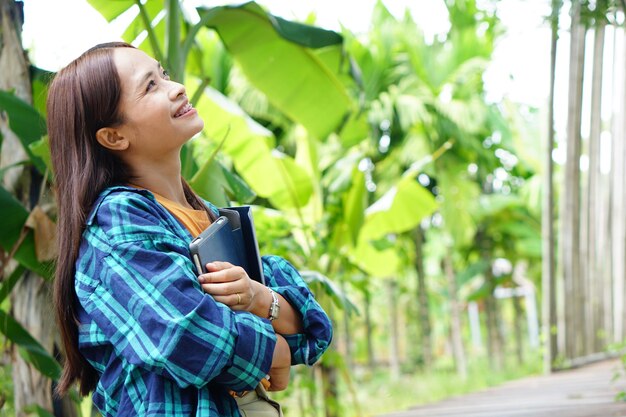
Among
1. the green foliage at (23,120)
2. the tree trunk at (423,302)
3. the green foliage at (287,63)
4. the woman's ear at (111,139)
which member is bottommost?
the tree trunk at (423,302)

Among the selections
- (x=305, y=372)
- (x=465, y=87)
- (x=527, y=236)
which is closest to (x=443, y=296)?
(x=527, y=236)

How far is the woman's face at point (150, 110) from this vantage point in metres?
1.60

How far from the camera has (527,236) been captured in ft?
49.7

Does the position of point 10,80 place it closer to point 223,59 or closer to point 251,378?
point 251,378

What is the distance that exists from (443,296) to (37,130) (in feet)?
60.7

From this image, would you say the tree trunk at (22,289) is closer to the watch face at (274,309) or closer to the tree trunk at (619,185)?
the watch face at (274,309)

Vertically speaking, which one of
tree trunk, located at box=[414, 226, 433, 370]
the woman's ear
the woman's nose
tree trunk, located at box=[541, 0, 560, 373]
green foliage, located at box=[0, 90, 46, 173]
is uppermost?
green foliage, located at box=[0, 90, 46, 173]

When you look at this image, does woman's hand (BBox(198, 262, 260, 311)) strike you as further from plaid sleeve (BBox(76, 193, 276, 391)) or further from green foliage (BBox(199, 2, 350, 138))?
green foliage (BBox(199, 2, 350, 138))

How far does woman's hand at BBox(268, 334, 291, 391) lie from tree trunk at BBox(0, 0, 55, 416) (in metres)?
1.70

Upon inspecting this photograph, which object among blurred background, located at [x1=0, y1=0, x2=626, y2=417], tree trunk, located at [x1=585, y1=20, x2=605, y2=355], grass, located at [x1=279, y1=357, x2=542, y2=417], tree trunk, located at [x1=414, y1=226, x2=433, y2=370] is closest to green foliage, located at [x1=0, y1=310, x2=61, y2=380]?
blurred background, located at [x1=0, y1=0, x2=626, y2=417]

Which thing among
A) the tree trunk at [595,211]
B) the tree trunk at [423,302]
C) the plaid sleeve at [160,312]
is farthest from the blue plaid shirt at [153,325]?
the tree trunk at [423,302]

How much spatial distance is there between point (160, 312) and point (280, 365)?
0.28m

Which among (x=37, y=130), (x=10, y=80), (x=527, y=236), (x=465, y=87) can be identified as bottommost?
(x=527, y=236)

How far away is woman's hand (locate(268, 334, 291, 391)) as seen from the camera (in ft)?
5.11
